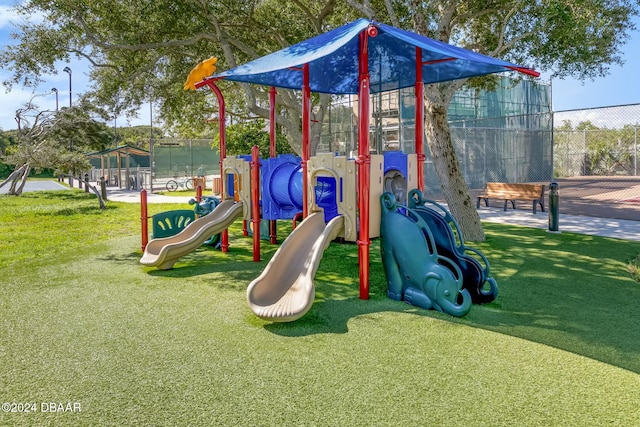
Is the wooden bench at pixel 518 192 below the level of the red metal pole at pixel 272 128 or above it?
below

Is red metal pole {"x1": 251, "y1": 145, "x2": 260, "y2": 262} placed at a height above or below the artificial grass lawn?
above

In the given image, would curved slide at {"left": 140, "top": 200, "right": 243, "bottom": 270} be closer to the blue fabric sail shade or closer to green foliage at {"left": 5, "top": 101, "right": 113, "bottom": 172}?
the blue fabric sail shade

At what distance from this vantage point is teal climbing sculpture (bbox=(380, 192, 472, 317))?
15.8 ft

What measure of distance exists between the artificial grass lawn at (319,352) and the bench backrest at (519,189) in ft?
21.0

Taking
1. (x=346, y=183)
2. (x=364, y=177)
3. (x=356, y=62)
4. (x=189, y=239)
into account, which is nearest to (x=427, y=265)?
(x=364, y=177)

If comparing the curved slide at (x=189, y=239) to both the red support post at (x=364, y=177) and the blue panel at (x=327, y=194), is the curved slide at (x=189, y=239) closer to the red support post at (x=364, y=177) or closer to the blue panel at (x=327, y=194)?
the blue panel at (x=327, y=194)

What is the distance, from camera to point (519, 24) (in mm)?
9836

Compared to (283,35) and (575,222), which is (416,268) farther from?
(283,35)

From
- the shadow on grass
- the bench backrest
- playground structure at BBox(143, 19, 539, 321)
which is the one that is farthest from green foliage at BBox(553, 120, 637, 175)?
playground structure at BBox(143, 19, 539, 321)

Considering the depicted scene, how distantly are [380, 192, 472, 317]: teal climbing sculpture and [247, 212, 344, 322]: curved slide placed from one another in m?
0.66

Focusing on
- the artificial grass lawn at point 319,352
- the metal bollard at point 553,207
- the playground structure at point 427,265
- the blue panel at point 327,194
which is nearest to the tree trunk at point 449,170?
the metal bollard at point 553,207

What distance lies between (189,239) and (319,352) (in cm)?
350

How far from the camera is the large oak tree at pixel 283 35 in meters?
8.94

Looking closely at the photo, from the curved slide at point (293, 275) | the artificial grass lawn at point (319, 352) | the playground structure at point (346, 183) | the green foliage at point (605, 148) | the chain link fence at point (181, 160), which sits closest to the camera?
the artificial grass lawn at point (319, 352)
